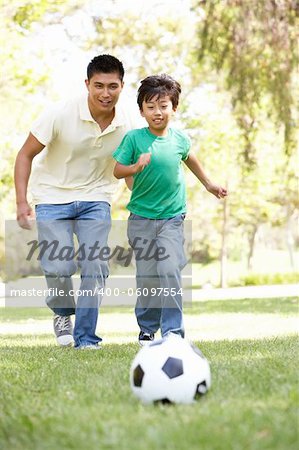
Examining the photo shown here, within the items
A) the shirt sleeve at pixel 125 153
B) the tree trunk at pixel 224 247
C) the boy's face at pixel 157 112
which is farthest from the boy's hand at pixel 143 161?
the tree trunk at pixel 224 247

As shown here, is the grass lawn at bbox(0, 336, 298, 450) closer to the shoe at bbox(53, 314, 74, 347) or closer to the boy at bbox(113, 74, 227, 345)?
the boy at bbox(113, 74, 227, 345)

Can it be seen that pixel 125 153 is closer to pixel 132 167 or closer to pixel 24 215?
pixel 132 167

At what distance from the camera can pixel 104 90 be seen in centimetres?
602

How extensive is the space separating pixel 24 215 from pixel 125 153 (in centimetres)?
89

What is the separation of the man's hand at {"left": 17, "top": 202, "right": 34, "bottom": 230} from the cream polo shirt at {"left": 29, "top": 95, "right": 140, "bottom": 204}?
1.02 feet

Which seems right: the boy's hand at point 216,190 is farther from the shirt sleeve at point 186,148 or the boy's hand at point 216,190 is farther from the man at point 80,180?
the man at point 80,180

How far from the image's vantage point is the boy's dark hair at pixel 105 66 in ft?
19.6

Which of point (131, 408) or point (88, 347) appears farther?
point (88, 347)

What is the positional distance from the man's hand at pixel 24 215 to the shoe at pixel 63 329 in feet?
3.04

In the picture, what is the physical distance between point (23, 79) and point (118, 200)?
7161 millimetres

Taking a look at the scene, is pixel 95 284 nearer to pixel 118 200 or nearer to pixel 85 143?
pixel 85 143

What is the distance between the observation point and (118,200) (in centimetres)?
2381

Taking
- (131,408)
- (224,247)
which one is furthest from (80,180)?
(224,247)

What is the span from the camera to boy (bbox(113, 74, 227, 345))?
589cm
